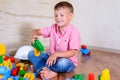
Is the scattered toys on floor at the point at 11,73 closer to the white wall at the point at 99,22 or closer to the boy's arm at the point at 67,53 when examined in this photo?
the boy's arm at the point at 67,53

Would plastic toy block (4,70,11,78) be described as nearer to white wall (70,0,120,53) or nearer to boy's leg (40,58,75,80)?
boy's leg (40,58,75,80)

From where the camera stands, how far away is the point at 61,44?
1144 millimetres

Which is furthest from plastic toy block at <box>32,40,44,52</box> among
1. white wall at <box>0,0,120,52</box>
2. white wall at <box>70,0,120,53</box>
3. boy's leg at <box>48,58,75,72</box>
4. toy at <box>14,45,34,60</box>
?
white wall at <box>70,0,120,53</box>

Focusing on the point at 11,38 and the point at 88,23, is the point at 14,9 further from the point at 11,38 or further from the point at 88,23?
the point at 88,23

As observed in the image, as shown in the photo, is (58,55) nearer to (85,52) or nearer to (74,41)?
(74,41)

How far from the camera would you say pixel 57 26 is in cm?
117

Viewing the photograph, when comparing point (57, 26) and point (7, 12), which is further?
point (7, 12)

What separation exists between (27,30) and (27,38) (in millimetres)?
50

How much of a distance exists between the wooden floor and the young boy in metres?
0.05

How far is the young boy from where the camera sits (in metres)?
1.09

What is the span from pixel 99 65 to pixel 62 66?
261mm

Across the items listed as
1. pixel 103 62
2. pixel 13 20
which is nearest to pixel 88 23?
pixel 103 62

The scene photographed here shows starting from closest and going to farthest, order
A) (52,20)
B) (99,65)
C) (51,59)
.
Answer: (51,59)
(99,65)
(52,20)

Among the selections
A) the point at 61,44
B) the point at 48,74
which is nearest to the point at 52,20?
the point at 61,44
